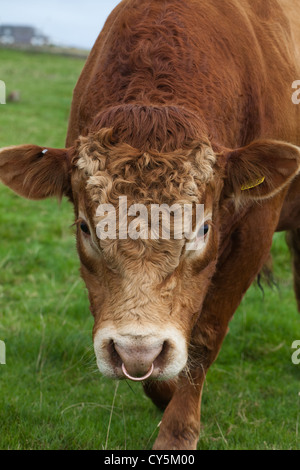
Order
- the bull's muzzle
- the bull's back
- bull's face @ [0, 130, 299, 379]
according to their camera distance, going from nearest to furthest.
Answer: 1. the bull's muzzle
2. bull's face @ [0, 130, 299, 379]
3. the bull's back

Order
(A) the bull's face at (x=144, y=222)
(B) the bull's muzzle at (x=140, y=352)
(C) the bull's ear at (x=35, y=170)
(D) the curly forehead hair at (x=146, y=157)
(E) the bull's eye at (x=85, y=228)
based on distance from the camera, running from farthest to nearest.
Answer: (C) the bull's ear at (x=35, y=170) → (E) the bull's eye at (x=85, y=228) → (D) the curly forehead hair at (x=146, y=157) → (A) the bull's face at (x=144, y=222) → (B) the bull's muzzle at (x=140, y=352)

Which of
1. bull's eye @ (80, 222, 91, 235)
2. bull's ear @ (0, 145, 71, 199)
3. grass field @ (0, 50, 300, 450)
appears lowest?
grass field @ (0, 50, 300, 450)

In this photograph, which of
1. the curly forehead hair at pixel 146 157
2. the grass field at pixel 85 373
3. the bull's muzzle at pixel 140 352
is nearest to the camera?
the bull's muzzle at pixel 140 352

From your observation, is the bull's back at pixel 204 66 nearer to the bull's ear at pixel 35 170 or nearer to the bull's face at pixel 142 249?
the bull's ear at pixel 35 170

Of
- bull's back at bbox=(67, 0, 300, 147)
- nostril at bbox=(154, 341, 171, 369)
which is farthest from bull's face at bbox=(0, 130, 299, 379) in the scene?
bull's back at bbox=(67, 0, 300, 147)

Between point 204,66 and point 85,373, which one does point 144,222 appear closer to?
point 204,66

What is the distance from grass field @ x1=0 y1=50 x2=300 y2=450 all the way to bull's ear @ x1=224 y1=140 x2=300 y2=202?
116 centimetres

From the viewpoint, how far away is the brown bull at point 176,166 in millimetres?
2754

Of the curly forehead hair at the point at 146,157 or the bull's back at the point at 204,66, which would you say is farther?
the bull's back at the point at 204,66

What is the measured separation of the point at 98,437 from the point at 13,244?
3.82 m

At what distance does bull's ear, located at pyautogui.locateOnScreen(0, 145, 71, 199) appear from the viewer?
3.24 meters

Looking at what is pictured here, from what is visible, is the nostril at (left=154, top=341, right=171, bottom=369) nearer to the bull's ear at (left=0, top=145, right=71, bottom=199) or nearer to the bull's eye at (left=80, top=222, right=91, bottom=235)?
the bull's eye at (left=80, top=222, right=91, bottom=235)

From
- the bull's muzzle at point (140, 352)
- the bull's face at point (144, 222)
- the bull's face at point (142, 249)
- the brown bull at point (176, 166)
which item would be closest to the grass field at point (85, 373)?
the brown bull at point (176, 166)

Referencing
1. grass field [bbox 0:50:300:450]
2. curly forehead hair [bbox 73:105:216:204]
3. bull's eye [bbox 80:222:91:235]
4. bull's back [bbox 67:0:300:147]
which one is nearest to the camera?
curly forehead hair [bbox 73:105:216:204]
